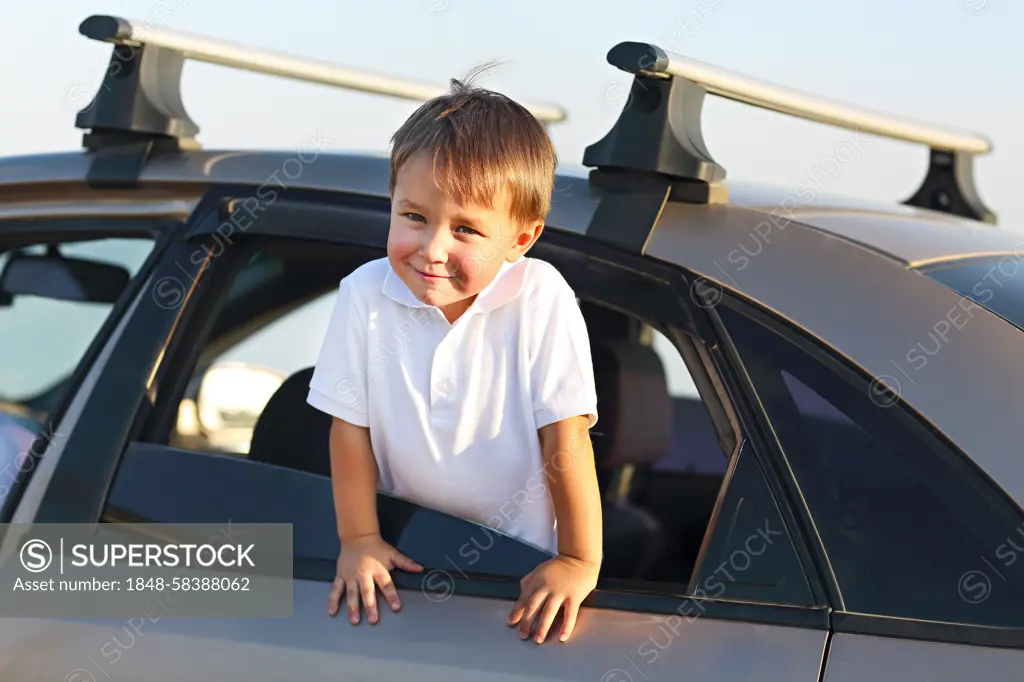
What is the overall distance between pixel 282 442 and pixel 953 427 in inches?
47.3

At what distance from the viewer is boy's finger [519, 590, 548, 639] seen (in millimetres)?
1697

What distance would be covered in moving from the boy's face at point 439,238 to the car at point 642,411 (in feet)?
0.47

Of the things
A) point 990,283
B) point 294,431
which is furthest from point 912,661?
point 294,431

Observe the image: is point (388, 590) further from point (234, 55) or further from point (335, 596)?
point (234, 55)

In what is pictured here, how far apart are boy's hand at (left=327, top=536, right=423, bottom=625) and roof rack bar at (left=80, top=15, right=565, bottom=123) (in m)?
1.00

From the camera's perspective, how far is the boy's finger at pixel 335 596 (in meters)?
1.81

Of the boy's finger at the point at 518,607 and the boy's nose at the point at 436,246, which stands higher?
the boy's nose at the point at 436,246

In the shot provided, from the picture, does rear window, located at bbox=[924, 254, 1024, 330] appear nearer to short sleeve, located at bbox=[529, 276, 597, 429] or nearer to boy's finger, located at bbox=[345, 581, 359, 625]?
short sleeve, located at bbox=[529, 276, 597, 429]

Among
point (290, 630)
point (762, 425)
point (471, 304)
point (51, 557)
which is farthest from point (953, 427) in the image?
point (51, 557)

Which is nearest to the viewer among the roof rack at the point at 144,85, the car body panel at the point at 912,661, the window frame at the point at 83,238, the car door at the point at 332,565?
the car body panel at the point at 912,661

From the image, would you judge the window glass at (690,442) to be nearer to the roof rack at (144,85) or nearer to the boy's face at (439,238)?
the roof rack at (144,85)

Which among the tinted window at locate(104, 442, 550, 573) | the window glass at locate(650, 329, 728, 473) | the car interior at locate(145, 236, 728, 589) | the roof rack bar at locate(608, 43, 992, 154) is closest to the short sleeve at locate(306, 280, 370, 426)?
the tinted window at locate(104, 442, 550, 573)

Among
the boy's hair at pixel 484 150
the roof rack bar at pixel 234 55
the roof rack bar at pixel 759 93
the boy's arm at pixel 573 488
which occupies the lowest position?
the boy's arm at pixel 573 488

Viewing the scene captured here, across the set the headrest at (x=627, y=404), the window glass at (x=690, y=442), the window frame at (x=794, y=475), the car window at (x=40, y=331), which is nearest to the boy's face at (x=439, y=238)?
the window frame at (x=794, y=475)
